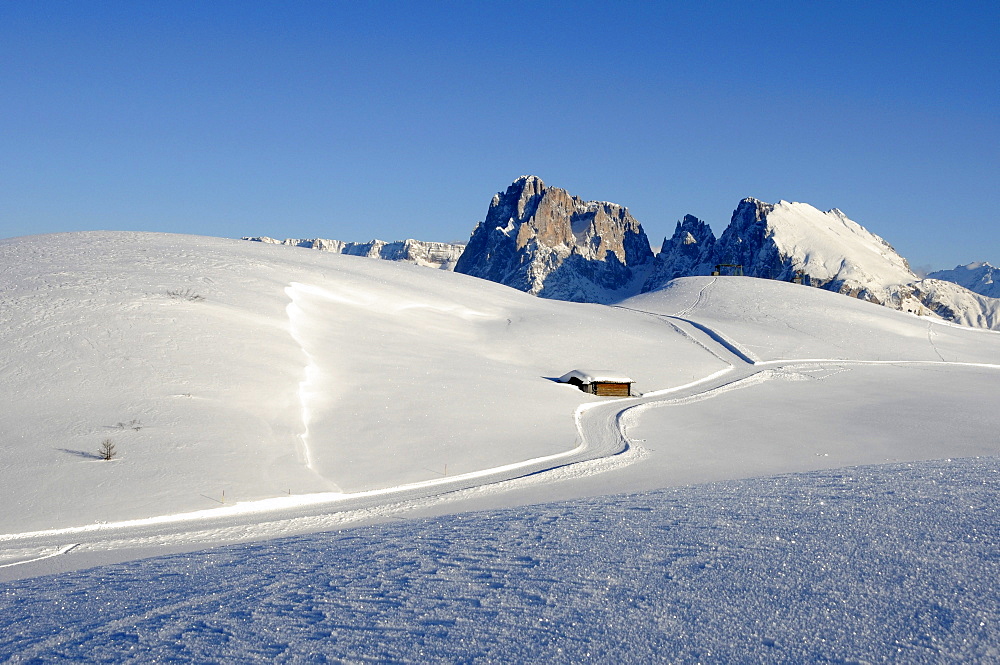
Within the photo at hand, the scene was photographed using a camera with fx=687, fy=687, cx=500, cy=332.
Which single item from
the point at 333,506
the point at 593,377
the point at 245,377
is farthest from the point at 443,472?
the point at 593,377

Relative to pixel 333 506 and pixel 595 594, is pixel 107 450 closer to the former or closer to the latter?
pixel 333 506

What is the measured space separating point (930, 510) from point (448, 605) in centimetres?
555

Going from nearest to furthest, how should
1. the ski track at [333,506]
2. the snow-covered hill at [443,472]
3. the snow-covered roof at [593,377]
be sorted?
the snow-covered hill at [443,472], the ski track at [333,506], the snow-covered roof at [593,377]

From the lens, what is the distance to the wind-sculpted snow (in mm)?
5172

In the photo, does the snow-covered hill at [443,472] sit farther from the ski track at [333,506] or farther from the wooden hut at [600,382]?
the wooden hut at [600,382]

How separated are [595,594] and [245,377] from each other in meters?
23.9

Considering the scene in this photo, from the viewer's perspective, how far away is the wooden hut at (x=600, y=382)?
36438 millimetres

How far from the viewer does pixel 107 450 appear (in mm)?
19484

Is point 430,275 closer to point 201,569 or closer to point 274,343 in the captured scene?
point 274,343

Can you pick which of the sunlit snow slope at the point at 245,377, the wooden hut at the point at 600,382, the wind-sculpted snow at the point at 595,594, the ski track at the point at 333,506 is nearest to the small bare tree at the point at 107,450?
the sunlit snow slope at the point at 245,377

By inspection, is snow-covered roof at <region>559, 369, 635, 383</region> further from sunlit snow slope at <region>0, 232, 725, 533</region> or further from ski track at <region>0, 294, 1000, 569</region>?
ski track at <region>0, 294, 1000, 569</region>

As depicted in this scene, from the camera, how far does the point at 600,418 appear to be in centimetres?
3109

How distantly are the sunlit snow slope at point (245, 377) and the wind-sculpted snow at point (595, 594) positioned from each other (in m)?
10.3

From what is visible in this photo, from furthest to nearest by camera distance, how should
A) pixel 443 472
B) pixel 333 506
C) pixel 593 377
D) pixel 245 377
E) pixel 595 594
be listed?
pixel 593 377 → pixel 245 377 → pixel 443 472 → pixel 333 506 → pixel 595 594
